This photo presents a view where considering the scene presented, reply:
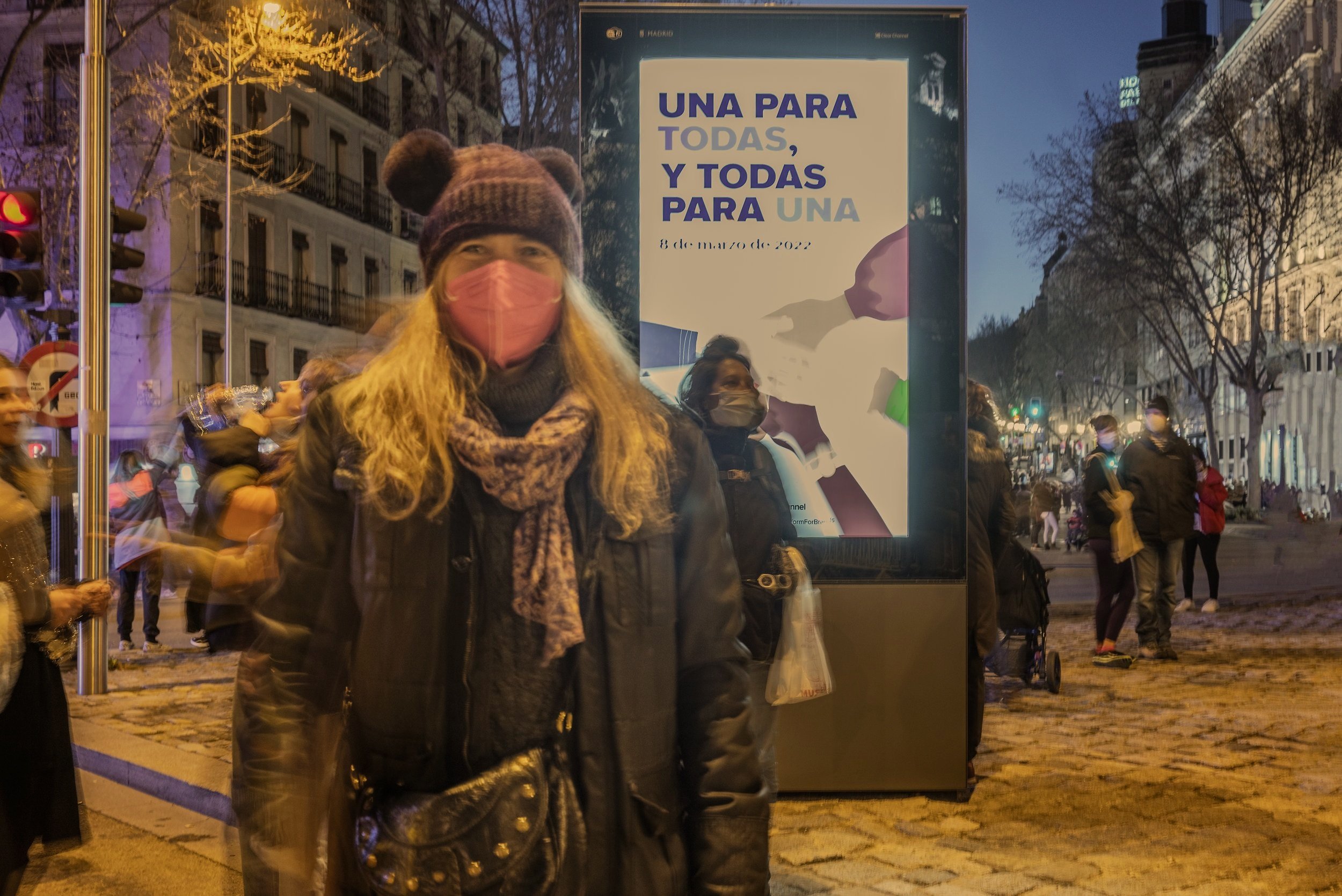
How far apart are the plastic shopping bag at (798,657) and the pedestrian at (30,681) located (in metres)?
2.29

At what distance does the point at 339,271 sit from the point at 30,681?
42294mm

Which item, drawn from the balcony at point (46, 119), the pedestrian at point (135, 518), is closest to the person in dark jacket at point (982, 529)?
the pedestrian at point (135, 518)

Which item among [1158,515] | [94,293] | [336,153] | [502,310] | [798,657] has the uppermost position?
[336,153]

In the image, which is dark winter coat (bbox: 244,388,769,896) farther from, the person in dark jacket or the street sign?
the street sign

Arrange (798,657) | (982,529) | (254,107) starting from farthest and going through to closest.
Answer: (254,107)
(982,529)
(798,657)

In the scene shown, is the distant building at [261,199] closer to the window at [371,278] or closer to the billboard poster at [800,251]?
the window at [371,278]

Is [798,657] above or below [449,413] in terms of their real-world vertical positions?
below

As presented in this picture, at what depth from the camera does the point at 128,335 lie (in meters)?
34.7

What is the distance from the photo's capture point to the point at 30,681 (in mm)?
4008

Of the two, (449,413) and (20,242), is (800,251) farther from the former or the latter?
(20,242)

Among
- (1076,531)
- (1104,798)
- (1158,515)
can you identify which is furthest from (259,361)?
(1104,798)

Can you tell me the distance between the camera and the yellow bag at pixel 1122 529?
10.3 meters

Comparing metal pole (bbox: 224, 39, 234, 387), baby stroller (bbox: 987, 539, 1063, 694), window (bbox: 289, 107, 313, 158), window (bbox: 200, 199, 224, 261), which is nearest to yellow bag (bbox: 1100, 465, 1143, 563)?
baby stroller (bbox: 987, 539, 1063, 694)

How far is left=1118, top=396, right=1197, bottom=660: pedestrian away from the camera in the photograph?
35.2ft
